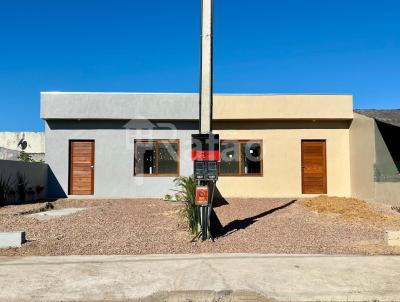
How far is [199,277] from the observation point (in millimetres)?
5980

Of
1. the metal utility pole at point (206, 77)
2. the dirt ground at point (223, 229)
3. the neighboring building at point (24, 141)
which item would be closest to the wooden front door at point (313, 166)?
the dirt ground at point (223, 229)

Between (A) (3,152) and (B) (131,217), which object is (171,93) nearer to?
(B) (131,217)

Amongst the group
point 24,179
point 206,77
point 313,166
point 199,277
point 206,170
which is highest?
point 206,77

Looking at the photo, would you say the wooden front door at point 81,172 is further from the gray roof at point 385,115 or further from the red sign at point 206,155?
the gray roof at point 385,115

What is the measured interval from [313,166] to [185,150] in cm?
480

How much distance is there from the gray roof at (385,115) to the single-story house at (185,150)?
0.83m

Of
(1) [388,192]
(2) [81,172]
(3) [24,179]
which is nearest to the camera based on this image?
(1) [388,192]

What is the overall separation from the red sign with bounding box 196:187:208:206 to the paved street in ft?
4.78

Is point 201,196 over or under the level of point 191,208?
over

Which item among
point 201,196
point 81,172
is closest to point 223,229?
point 201,196

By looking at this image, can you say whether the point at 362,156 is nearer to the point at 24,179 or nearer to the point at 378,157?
the point at 378,157

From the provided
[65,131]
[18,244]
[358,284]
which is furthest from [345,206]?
[65,131]

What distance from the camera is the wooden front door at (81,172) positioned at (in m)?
16.5

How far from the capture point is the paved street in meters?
5.27
